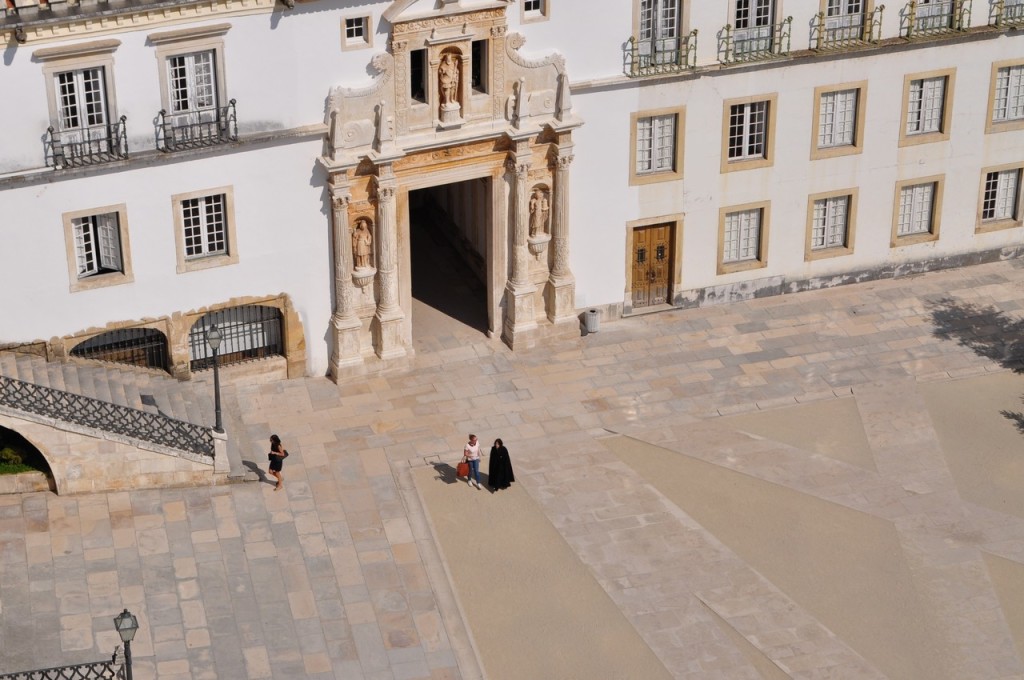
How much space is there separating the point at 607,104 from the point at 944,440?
13.3 m

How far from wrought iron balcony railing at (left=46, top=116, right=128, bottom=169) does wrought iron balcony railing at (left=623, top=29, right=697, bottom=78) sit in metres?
14.6

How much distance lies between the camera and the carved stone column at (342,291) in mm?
54594

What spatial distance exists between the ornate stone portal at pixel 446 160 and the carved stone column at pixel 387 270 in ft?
0.13

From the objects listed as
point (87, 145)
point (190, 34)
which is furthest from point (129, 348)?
point (190, 34)

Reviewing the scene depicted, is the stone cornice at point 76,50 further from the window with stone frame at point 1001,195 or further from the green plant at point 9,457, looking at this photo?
the window with stone frame at point 1001,195

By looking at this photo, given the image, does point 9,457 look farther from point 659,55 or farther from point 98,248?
point 659,55

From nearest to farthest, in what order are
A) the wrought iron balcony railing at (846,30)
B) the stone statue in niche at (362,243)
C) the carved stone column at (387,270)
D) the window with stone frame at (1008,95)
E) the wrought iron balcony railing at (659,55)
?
the carved stone column at (387,270) < the stone statue in niche at (362,243) < the wrought iron balcony railing at (659,55) < the wrought iron balcony railing at (846,30) < the window with stone frame at (1008,95)

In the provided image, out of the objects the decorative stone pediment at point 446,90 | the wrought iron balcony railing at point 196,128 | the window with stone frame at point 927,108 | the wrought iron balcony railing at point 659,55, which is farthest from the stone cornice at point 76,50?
the window with stone frame at point 927,108

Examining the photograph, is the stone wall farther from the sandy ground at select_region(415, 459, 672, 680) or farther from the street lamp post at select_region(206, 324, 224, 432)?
the sandy ground at select_region(415, 459, 672, 680)

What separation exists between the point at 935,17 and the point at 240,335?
22754mm

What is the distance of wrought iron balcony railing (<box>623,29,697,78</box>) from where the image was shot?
57.2m

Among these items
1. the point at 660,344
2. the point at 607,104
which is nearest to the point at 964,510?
the point at 660,344

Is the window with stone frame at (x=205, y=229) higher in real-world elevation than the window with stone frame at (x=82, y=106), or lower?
lower

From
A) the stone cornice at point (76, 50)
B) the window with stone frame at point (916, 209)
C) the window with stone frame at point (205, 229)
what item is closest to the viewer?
the stone cornice at point (76, 50)
